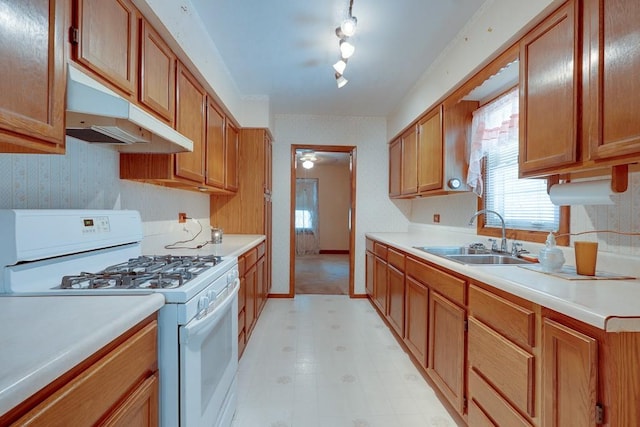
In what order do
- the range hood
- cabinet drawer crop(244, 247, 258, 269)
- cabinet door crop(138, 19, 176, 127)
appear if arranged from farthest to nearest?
1. cabinet drawer crop(244, 247, 258, 269)
2. cabinet door crop(138, 19, 176, 127)
3. the range hood

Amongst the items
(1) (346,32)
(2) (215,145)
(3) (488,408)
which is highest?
(1) (346,32)

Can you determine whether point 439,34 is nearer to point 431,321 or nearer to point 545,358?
point 431,321

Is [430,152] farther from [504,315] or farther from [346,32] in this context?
[504,315]

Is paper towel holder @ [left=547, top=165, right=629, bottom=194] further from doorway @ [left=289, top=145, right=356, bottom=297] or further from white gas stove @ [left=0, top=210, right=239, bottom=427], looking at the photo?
doorway @ [left=289, top=145, right=356, bottom=297]

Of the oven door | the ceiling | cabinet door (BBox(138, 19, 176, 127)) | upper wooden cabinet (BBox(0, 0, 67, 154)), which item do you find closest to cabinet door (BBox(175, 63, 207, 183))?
cabinet door (BBox(138, 19, 176, 127))

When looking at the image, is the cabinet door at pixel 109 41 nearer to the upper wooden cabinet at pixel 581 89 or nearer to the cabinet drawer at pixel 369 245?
the upper wooden cabinet at pixel 581 89

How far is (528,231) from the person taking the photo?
2.06 metres

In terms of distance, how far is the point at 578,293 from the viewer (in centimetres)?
106

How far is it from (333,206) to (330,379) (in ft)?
20.8

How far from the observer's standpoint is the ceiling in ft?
6.45

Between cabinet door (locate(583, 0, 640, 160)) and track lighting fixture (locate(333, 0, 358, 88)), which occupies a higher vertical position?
track lighting fixture (locate(333, 0, 358, 88))

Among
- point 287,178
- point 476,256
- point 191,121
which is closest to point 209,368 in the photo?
point 191,121

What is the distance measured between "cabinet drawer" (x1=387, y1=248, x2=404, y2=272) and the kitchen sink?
0.82 ft

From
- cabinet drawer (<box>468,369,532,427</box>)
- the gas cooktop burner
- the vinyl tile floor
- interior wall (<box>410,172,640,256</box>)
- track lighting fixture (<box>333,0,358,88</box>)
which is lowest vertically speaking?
the vinyl tile floor
